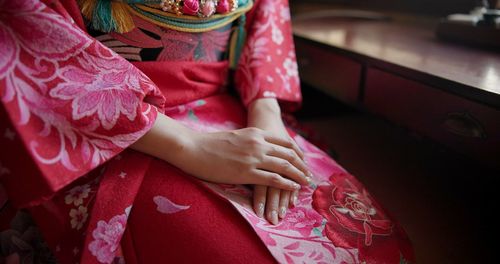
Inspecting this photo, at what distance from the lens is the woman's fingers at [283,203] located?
59 cm

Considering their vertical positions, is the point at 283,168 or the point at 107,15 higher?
the point at 107,15

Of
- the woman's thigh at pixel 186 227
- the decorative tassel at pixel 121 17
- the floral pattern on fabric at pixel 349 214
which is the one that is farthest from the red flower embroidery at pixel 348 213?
the decorative tassel at pixel 121 17

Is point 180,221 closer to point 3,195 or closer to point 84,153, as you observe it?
point 84,153

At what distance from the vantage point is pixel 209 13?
65cm

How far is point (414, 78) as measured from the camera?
2.50 feet

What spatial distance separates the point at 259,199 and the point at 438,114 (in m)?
0.39

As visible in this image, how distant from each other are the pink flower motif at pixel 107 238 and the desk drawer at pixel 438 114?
1.89ft

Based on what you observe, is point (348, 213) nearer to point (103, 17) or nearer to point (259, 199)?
point (259, 199)

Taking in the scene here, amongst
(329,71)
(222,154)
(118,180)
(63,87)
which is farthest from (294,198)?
(329,71)

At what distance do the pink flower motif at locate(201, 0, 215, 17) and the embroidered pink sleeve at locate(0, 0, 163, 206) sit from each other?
173mm

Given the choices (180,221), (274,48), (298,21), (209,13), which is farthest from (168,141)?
(298,21)

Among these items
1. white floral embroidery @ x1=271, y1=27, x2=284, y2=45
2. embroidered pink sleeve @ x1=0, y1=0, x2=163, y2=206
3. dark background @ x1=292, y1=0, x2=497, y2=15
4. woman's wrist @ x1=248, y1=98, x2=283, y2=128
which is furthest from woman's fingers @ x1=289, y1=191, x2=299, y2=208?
dark background @ x1=292, y1=0, x2=497, y2=15

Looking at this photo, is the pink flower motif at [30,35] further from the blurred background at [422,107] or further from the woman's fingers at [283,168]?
the blurred background at [422,107]

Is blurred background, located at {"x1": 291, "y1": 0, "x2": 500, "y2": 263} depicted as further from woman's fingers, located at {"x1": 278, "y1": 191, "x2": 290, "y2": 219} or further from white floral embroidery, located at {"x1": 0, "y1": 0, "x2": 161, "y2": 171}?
white floral embroidery, located at {"x1": 0, "y1": 0, "x2": 161, "y2": 171}
